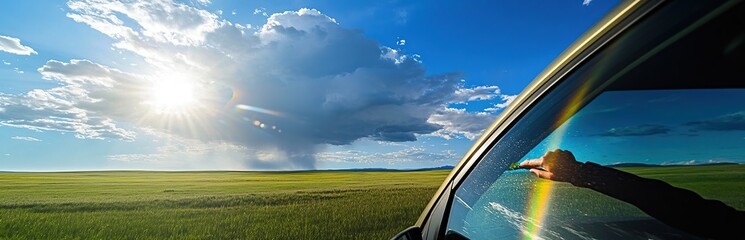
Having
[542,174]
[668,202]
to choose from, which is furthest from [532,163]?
[668,202]

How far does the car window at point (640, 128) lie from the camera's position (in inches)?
30.1

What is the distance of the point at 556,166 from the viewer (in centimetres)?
115

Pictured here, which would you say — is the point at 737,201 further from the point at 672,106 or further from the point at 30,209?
the point at 30,209

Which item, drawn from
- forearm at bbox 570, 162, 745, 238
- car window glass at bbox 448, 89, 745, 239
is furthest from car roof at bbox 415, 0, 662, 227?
forearm at bbox 570, 162, 745, 238

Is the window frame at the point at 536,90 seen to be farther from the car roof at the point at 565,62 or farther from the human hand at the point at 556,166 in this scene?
the human hand at the point at 556,166

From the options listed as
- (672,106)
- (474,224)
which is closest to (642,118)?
(672,106)

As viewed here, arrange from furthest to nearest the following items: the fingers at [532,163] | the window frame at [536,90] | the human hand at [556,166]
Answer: the fingers at [532,163]
the human hand at [556,166]
the window frame at [536,90]

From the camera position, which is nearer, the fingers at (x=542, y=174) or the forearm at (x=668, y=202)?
the forearm at (x=668, y=202)

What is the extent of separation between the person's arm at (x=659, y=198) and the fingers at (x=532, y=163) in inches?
2.1

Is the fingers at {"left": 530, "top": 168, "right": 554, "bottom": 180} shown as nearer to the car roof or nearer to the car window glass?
the car window glass

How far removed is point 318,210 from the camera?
19891mm

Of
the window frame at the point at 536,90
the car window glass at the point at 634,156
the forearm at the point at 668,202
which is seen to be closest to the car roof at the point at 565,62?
the window frame at the point at 536,90

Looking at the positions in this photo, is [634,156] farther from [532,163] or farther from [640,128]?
[532,163]

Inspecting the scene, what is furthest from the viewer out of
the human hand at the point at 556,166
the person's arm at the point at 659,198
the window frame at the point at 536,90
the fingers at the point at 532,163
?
the fingers at the point at 532,163
